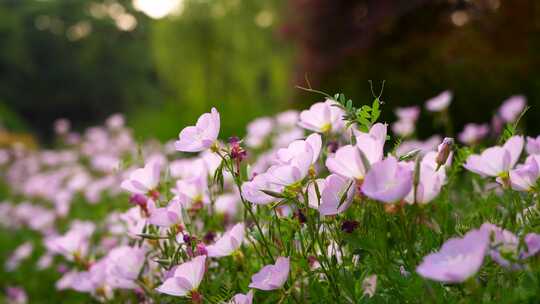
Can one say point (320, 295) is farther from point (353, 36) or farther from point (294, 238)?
point (353, 36)

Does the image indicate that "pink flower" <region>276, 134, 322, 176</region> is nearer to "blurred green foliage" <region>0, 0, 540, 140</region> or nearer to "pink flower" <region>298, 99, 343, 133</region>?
"pink flower" <region>298, 99, 343, 133</region>

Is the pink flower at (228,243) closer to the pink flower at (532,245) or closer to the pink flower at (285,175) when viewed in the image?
the pink flower at (285,175)

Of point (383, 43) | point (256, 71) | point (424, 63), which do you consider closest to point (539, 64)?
point (424, 63)

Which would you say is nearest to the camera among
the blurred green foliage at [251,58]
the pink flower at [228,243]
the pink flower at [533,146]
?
the pink flower at [228,243]

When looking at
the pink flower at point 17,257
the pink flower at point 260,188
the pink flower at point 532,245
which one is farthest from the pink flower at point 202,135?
the pink flower at point 17,257

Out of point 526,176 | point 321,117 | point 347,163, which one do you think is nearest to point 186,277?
point 347,163

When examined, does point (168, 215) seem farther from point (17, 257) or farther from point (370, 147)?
point (17, 257)
